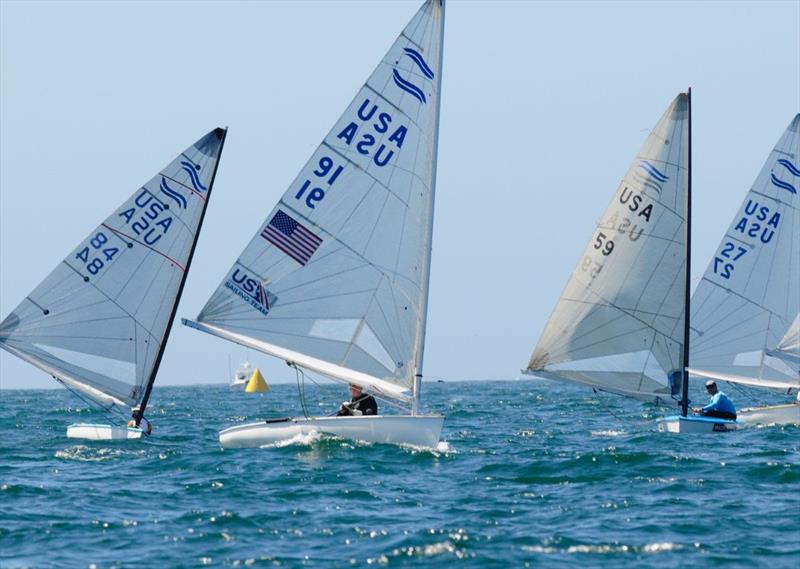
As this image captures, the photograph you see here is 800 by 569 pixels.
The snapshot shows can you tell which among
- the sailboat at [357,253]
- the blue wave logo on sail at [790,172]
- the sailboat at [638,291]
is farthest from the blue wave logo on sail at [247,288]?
the blue wave logo on sail at [790,172]

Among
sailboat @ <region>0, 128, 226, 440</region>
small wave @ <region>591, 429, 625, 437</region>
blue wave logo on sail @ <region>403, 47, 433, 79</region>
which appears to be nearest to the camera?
blue wave logo on sail @ <region>403, 47, 433, 79</region>

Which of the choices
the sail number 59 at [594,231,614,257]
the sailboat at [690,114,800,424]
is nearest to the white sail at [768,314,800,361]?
the sailboat at [690,114,800,424]

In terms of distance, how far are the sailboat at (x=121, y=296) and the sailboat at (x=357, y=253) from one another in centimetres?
334

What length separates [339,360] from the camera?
80.0ft

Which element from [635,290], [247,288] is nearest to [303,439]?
[247,288]

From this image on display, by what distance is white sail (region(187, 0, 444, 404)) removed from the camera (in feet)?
79.6

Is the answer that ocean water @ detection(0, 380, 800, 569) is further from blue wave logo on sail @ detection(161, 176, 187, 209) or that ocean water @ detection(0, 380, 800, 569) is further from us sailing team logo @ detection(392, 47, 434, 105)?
us sailing team logo @ detection(392, 47, 434, 105)

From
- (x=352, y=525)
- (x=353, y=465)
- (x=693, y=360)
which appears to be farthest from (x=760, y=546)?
(x=693, y=360)

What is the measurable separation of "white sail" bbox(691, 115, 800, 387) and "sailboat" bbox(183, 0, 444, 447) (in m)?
11.8

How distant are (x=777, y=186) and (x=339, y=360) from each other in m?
14.9

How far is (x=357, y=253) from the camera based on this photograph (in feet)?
80.1

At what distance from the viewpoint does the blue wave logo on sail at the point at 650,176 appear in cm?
3041

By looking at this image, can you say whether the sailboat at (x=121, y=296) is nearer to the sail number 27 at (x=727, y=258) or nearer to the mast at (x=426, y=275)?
the mast at (x=426, y=275)

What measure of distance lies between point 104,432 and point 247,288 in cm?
467
